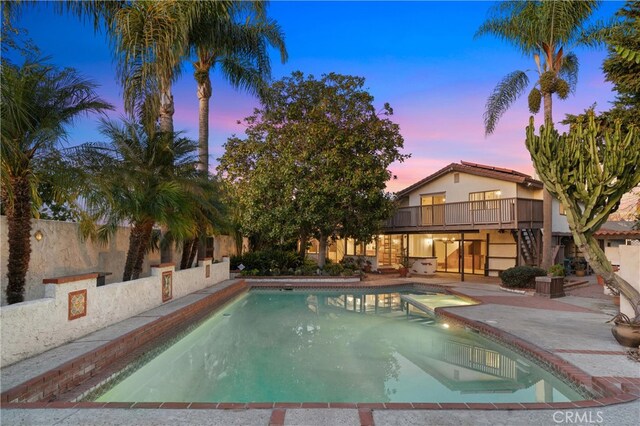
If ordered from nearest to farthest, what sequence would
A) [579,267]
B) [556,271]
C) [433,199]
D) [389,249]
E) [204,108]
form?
[556,271], [204,108], [579,267], [433,199], [389,249]

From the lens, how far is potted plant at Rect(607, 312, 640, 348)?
6.99 metres

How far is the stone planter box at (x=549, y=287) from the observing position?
551 inches

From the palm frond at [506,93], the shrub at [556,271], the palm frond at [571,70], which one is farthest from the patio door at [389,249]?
the palm frond at [571,70]

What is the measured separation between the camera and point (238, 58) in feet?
57.1

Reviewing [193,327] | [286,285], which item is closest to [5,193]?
[193,327]

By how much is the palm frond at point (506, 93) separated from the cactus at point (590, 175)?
11.4m

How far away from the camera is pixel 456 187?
76.2 ft

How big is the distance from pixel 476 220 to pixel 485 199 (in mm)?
2280

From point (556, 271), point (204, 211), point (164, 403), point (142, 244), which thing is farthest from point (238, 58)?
point (164, 403)

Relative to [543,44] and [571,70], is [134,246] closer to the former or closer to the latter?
[543,44]

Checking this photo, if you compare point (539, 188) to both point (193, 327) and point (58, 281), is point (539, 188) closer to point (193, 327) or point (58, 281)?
point (193, 327)

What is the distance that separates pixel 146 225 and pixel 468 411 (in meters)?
9.82

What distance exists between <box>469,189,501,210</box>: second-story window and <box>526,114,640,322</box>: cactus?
11.2m

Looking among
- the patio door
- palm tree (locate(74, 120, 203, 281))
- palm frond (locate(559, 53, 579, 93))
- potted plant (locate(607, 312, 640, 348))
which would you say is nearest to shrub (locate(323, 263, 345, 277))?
the patio door
